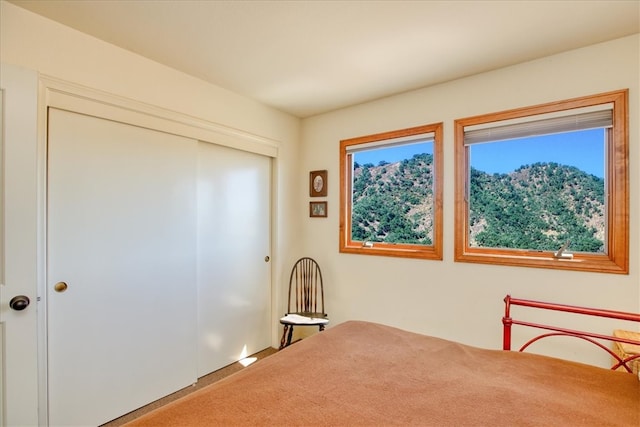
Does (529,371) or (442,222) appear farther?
(442,222)

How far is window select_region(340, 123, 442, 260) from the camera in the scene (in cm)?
269

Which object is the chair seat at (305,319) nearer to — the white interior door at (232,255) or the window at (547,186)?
the white interior door at (232,255)

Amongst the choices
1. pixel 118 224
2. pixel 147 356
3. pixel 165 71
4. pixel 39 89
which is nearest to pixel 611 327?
pixel 147 356

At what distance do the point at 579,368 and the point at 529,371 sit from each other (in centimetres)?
23

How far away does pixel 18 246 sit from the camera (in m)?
1.59

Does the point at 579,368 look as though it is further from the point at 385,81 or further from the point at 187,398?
the point at 385,81

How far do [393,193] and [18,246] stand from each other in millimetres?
2657

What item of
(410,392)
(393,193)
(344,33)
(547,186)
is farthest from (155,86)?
(547,186)

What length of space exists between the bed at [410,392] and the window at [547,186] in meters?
0.68

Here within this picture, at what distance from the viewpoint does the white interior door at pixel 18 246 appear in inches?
60.3

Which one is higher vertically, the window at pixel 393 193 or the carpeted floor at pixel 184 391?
the window at pixel 393 193

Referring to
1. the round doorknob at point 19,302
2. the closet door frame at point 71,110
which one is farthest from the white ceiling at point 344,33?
the round doorknob at point 19,302

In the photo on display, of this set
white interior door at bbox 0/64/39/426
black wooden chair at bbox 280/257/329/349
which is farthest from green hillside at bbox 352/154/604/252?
white interior door at bbox 0/64/39/426

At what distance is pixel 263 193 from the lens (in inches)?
127
